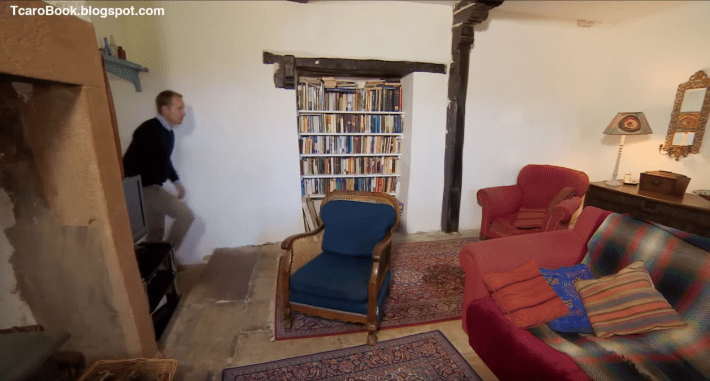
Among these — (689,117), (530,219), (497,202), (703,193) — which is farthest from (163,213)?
(689,117)

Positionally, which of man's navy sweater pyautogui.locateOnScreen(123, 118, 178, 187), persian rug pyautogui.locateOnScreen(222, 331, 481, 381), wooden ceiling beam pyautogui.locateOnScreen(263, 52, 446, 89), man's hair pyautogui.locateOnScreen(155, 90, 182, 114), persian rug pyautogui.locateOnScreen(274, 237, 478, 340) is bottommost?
persian rug pyautogui.locateOnScreen(222, 331, 481, 381)

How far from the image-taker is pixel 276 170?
121 inches

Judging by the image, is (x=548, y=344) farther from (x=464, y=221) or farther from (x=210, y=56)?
(x=210, y=56)

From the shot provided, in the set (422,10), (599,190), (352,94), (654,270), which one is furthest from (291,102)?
(599,190)

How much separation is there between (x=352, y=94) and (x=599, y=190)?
9.96ft

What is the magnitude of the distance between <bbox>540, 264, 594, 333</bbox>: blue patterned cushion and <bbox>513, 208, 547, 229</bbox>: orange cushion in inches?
45.9

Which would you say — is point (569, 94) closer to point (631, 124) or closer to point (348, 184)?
point (631, 124)

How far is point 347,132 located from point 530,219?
2.14 m

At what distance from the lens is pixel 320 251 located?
90.0 inches

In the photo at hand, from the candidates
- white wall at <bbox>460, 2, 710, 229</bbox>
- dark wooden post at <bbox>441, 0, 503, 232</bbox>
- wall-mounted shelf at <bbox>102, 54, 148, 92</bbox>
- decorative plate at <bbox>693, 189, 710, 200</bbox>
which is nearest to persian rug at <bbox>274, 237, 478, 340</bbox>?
dark wooden post at <bbox>441, 0, 503, 232</bbox>

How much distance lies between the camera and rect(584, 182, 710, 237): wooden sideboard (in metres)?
2.47

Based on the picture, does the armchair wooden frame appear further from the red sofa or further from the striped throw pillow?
the striped throw pillow

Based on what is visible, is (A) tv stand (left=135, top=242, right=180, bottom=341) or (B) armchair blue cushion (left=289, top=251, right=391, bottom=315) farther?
(A) tv stand (left=135, top=242, right=180, bottom=341)

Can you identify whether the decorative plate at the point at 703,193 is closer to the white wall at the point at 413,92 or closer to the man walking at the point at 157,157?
the white wall at the point at 413,92
